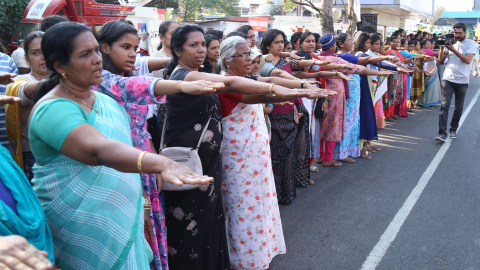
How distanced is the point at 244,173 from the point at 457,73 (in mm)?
5733

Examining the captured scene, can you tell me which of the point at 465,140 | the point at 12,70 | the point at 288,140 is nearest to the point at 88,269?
the point at 12,70

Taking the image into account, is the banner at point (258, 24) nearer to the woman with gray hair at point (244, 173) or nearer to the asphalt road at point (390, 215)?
the asphalt road at point (390, 215)

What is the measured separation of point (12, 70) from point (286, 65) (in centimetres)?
265

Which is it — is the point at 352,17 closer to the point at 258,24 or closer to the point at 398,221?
the point at 258,24

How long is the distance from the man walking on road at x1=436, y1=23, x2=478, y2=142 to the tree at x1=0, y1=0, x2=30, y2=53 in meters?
11.3

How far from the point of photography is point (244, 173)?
3086mm

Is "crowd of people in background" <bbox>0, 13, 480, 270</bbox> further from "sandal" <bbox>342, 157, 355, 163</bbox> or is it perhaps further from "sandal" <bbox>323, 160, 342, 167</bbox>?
"sandal" <bbox>342, 157, 355, 163</bbox>

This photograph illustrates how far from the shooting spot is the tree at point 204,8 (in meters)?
28.0

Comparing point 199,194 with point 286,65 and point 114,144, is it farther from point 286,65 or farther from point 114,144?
point 286,65

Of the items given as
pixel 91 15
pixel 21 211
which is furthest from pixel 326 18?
pixel 21 211

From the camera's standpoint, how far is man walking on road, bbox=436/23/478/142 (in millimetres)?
7285

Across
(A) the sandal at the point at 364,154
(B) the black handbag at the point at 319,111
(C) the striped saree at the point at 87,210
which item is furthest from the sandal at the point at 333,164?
(C) the striped saree at the point at 87,210

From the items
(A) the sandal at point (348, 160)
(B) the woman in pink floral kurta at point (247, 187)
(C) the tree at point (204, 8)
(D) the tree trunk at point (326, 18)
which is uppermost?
(C) the tree at point (204, 8)

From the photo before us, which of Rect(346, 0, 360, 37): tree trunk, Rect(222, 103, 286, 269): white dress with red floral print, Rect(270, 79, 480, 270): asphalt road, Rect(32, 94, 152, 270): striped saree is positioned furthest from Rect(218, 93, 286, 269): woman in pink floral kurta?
Rect(346, 0, 360, 37): tree trunk
